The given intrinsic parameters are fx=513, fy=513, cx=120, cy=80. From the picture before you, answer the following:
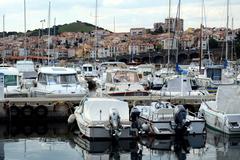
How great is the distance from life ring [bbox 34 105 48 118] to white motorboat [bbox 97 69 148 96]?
4322mm

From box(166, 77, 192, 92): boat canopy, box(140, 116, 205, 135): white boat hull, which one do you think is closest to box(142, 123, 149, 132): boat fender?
box(140, 116, 205, 135): white boat hull

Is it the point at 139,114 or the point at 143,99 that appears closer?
the point at 139,114

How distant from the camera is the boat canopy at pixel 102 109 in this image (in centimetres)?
2033

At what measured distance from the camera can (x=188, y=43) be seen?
16312cm

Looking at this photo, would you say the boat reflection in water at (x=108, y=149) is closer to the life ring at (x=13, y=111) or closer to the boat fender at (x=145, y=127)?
the boat fender at (x=145, y=127)

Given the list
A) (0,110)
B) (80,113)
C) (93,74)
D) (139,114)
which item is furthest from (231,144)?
(93,74)

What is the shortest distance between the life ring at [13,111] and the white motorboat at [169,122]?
685 cm

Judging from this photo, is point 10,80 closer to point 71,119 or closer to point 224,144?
point 71,119

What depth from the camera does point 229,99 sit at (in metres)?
22.1

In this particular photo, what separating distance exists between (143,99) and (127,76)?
15.6 feet

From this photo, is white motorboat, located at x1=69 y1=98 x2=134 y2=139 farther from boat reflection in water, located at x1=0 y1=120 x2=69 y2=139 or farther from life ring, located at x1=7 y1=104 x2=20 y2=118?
life ring, located at x1=7 y1=104 x2=20 y2=118

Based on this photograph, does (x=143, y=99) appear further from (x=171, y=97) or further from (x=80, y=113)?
(x=80, y=113)

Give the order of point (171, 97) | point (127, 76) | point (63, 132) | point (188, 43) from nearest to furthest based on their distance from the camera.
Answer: point (63, 132) < point (171, 97) < point (127, 76) < point (188, 43)

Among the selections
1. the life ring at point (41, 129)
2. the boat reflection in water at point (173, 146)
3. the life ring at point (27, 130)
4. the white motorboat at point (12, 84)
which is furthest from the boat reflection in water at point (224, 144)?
the white motorboat at point (12, 84)
